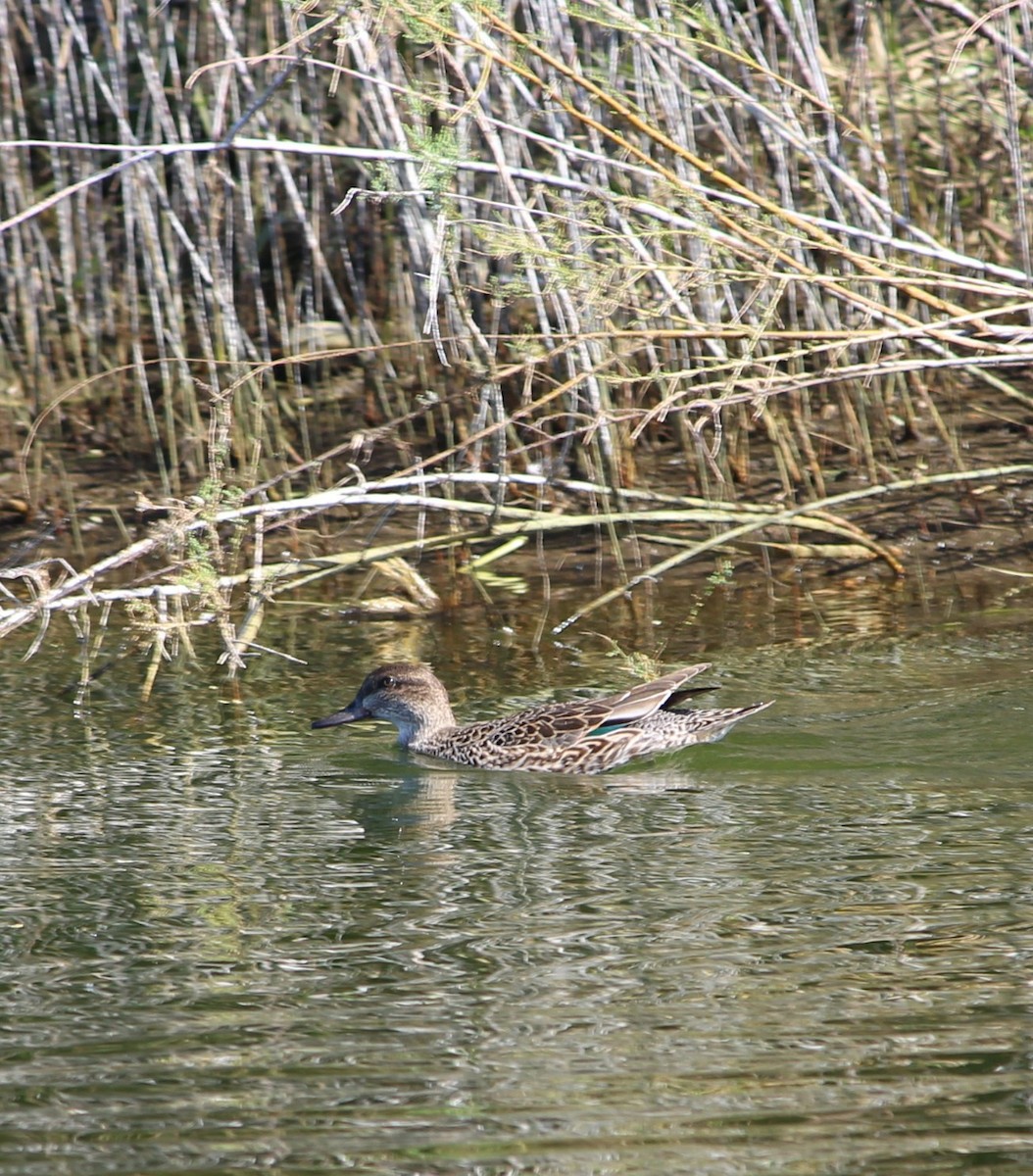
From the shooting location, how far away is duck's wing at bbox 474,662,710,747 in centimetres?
629

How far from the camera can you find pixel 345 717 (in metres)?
6.53

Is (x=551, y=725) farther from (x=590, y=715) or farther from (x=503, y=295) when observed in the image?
(x=503, y=295)

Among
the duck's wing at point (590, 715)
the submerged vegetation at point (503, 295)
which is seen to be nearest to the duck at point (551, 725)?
the duck's wing at point (590, 715)

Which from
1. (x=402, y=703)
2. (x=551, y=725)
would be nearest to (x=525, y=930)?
(x=551, y=725)

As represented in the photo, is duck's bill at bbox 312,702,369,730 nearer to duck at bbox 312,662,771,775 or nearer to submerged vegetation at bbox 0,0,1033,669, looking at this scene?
duck at bbox 312,662,771,775

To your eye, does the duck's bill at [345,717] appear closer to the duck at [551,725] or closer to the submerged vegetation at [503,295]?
the duck at [551,725]

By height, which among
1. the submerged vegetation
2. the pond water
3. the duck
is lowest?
the pond water

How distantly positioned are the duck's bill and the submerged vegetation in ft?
1.27

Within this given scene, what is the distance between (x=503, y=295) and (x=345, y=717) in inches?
63.5

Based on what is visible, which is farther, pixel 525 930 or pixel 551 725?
pixel 551 725

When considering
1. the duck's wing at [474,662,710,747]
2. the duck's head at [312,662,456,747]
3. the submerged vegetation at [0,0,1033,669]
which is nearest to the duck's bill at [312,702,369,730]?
the duck's head at [312,662,456,747]

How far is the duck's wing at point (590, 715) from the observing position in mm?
6285

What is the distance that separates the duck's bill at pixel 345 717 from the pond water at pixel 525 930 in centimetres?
10

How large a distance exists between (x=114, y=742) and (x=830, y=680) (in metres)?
2.67
